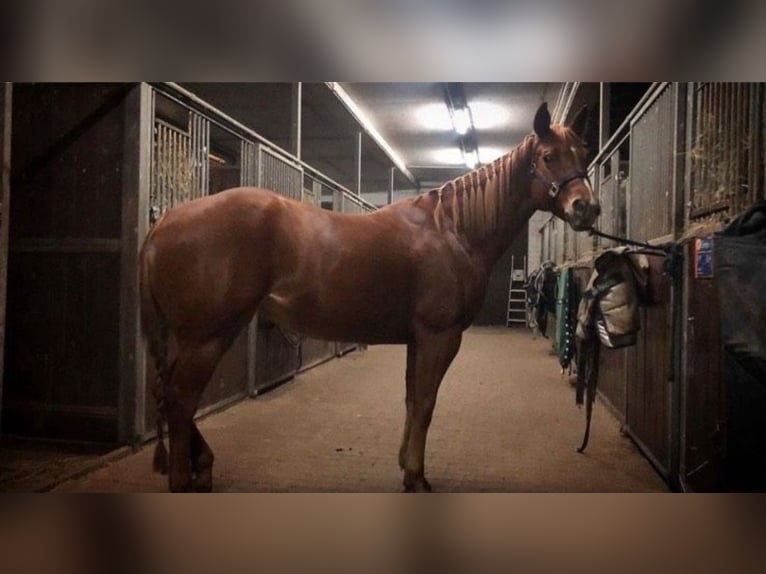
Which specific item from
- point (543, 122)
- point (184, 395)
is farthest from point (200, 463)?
point (543, 122)

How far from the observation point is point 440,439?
2.29 meters

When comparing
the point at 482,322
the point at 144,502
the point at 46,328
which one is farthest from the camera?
the point at 46,328

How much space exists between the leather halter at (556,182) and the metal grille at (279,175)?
1843 mm

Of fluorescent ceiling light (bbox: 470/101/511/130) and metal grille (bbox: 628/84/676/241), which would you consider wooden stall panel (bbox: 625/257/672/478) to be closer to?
metal grille (bbox: 628/84/676/241)

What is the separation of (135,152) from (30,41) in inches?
29.3

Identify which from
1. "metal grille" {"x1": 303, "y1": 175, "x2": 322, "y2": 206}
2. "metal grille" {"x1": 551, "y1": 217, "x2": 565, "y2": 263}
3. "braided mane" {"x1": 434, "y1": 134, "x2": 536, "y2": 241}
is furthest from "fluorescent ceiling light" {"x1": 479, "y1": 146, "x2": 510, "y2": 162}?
"metal grille" {"x1": 303, "y1": 175, "x2": 322, "y2": 206}

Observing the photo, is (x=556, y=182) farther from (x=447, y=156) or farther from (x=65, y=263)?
(x=65, y=263)

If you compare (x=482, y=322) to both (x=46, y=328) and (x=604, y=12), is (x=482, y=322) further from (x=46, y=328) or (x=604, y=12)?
(x=46, y=328)

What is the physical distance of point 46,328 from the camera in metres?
2.56

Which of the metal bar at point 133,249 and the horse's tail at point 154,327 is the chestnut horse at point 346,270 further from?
the metal bar at point 133,249

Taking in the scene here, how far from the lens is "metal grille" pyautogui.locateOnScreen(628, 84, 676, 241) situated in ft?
6.94

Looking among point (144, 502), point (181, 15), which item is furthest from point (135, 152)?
point (144, 502)

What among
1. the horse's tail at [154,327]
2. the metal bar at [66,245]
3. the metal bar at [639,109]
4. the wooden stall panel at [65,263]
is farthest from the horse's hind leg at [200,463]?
the metal bar at [639,109]

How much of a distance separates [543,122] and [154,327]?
1572 millimetres
